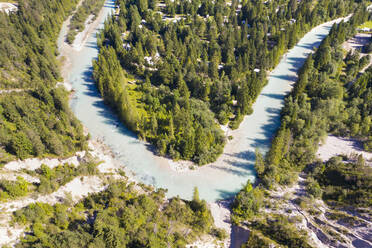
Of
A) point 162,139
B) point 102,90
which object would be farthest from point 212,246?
point 102,90

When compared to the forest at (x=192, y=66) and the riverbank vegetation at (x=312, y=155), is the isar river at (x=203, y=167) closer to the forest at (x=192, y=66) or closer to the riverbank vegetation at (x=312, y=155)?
the forest at (x=192, y=66)

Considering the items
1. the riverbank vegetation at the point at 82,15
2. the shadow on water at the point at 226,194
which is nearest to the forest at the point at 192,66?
the shadow on water at the point at 226,194

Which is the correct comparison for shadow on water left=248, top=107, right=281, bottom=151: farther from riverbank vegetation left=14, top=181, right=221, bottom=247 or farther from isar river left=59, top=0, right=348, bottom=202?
riverbank vegetation left=14, top=181, right=221, bottom=247

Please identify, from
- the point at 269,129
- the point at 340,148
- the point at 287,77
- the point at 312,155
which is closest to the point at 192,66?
the point at 269,129

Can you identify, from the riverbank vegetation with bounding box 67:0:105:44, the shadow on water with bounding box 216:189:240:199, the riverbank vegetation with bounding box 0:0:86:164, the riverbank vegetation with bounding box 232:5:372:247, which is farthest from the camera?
the riverbank vegetation with bounding box 67:0:105:44

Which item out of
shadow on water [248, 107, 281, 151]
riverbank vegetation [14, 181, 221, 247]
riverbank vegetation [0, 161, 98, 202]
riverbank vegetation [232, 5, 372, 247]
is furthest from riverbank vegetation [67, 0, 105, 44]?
riverbank vegetation [232, 5, 372, 247]

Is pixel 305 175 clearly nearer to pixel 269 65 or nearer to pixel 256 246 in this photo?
pixel 256 246

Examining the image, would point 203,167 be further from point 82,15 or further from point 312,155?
point 82,15
